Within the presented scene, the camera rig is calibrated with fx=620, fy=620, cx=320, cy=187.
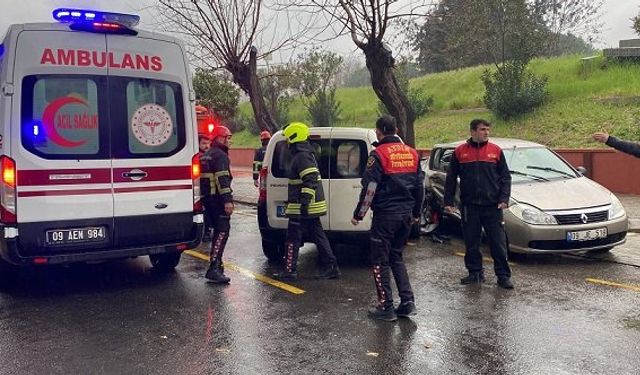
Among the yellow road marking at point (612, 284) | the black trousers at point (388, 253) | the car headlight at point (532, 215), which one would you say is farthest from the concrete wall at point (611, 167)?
the black trousers at point (388, 253)

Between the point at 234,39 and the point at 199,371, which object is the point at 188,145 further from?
the point at 234,39

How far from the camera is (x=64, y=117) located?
582 cm

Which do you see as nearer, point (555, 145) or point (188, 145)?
point (188, 145)

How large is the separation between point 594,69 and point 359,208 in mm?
20420

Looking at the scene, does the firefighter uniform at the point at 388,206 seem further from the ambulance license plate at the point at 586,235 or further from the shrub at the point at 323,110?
the shrub at the point at 323,110

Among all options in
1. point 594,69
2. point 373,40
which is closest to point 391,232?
point 373,40

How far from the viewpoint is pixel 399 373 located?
4129 mm

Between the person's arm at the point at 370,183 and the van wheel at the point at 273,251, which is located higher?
the person's arm at the point at 370,183

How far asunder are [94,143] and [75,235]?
2.93 feet

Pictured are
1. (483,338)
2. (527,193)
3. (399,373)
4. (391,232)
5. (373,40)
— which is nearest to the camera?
(399,373)

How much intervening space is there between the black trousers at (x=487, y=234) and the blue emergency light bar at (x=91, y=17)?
13.1 feet

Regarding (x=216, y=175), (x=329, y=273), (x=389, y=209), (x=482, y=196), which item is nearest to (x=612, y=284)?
(x=482, y=196)

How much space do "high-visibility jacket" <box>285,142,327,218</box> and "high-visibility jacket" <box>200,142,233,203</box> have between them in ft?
2.21

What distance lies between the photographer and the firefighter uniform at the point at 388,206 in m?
5.38
